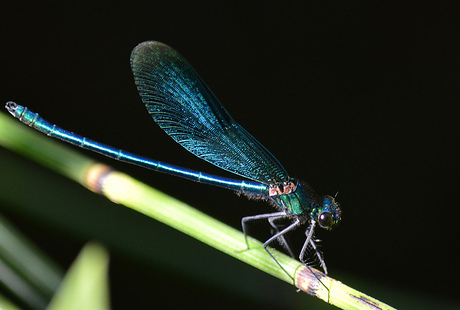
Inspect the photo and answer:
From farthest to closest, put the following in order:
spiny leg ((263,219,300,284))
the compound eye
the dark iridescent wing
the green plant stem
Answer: the dark iridescent wing
the compound eye
spiny leg ((263,219,300,284))
the green plant stem

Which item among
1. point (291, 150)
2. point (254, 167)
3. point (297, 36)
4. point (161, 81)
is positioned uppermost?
point (297, 36)

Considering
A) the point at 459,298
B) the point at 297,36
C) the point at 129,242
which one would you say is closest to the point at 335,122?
the point at 297,36

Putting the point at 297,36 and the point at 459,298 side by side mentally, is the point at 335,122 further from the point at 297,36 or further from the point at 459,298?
the point at 459,298

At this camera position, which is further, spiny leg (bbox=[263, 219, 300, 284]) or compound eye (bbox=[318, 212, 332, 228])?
compound eye (bbox=[318, 212, 332, 228])

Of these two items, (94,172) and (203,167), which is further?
(203,167)

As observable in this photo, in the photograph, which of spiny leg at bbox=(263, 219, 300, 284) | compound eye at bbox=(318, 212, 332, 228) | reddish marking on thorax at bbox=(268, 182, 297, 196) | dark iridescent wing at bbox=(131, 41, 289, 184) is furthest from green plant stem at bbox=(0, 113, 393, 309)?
dark iridescent wing at bbox=(131, 41, 289, 184)

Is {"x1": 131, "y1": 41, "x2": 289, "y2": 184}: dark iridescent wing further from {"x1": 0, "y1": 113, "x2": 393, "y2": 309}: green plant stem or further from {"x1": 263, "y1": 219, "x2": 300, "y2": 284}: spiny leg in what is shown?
{"x1": 0, "y1": 113, "x2": 393, "y2": 309}: green plant stem
